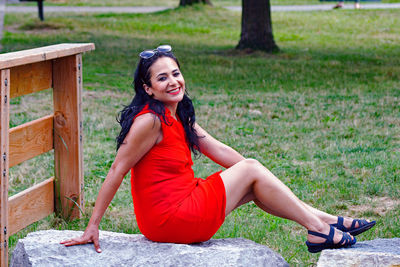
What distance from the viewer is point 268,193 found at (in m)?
3.29

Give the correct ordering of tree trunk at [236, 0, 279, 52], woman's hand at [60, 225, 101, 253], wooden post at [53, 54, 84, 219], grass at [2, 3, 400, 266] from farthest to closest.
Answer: tree trunk at [236, 0, 279, 52], grass at [2, 3, 400, 266], wooden post at [53, 54, 84, 219], woman's hand at [60, 225, 101, 253]

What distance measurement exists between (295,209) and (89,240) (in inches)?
42.8

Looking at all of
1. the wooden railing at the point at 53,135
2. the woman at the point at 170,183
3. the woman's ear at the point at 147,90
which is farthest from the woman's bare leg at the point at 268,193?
the wooden railing at the point at 53,135

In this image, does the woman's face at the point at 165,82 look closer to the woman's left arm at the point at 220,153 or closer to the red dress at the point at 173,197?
the red dress at the point at 173,197

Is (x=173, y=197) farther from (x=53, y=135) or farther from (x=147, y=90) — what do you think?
(x=53, y=135)

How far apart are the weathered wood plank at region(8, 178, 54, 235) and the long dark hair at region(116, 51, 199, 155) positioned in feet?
2.97

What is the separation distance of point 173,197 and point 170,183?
76 millimetres

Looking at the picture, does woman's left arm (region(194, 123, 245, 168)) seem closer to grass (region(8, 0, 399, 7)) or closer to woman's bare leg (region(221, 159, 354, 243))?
woman's bare leg (region(221, 159, 354, 243))

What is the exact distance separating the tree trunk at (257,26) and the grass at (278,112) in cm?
37

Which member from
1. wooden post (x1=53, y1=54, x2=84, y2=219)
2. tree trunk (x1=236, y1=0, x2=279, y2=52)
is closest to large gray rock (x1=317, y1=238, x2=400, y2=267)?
wooden post (x1=53, y1=54, x2=84, y2=219)

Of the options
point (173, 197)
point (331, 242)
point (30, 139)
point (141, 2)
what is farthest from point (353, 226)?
point (141, 2)

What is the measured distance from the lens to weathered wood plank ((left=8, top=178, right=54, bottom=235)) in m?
3.78

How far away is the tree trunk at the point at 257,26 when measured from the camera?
43.2 feet

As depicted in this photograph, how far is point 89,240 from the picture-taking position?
314 cm
